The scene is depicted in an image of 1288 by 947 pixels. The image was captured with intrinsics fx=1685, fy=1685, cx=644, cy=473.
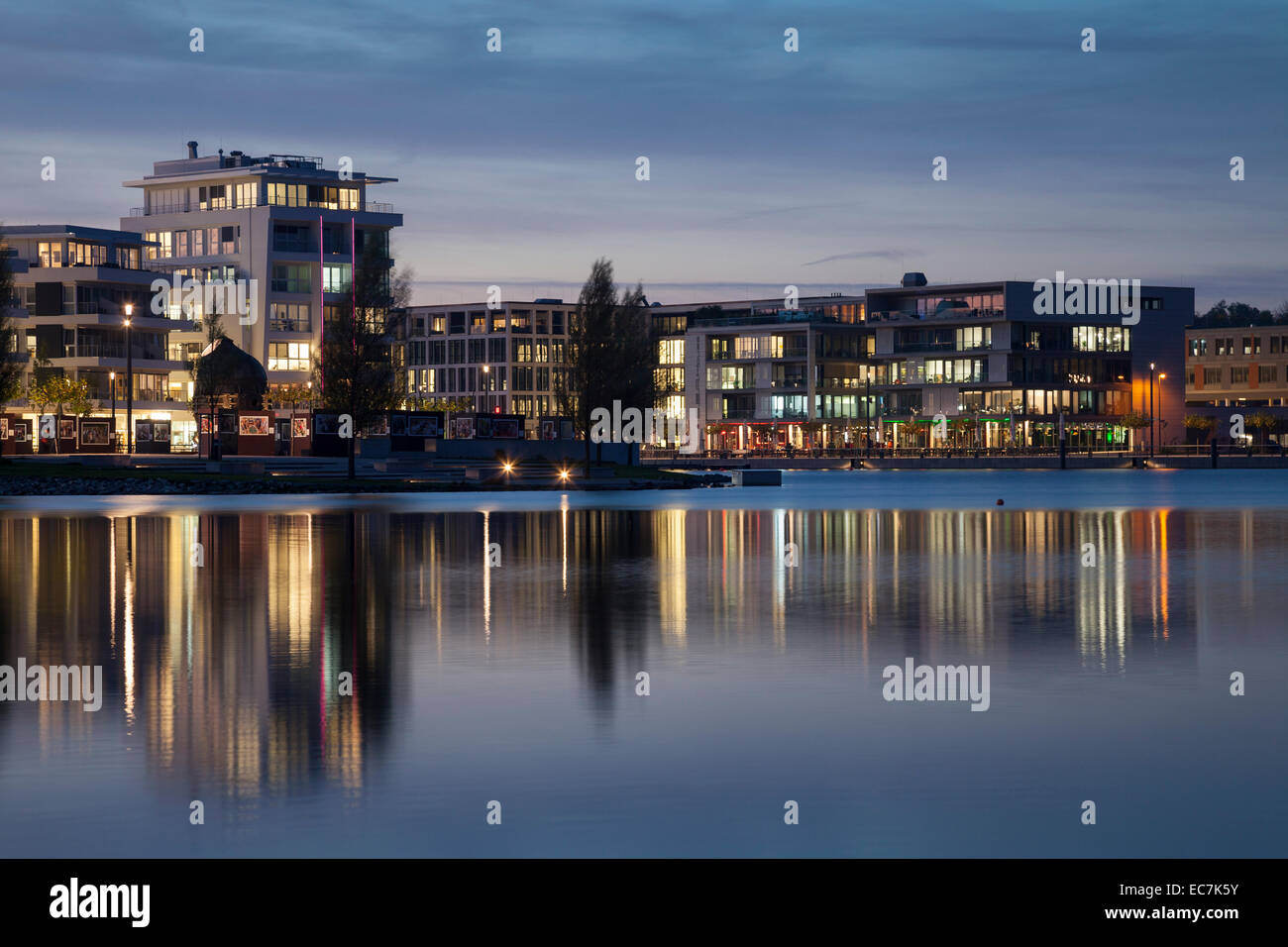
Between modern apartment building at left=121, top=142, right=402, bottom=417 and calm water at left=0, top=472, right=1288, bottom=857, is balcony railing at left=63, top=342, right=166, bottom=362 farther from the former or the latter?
calm water at left=0, top=472, right=1288, bottom=857

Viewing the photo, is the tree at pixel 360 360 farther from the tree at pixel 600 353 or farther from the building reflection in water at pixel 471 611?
the building reflection in water at pixel 471 611

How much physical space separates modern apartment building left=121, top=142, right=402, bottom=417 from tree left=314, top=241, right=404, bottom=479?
68.3m

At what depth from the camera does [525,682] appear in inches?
671

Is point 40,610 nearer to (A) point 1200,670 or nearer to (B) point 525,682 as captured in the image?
(B) point 525,682

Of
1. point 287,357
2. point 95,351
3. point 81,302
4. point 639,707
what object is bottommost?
point 639,707

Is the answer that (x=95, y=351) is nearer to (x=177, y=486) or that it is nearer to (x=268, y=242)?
(x=268, y=242)

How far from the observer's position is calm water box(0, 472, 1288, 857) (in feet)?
35.4

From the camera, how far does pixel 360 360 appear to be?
293ft

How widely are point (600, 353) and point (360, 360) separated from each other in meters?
21.5

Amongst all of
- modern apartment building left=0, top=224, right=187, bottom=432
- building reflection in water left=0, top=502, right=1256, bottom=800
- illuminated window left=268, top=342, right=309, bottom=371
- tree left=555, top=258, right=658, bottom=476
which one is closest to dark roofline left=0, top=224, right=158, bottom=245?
modern apartment building left=0, top=224, right=187, bottom=432

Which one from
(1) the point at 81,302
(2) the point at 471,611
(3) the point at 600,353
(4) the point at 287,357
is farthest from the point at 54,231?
(2) the point at 471,611

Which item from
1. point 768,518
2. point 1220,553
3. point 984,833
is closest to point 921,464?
point 768,518

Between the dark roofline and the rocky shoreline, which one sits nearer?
the rocky shoreline

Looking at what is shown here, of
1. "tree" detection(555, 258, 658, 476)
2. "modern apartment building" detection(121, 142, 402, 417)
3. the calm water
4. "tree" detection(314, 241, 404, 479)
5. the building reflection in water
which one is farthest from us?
"modern apartment building" detection(121, 142, 402, 417)
